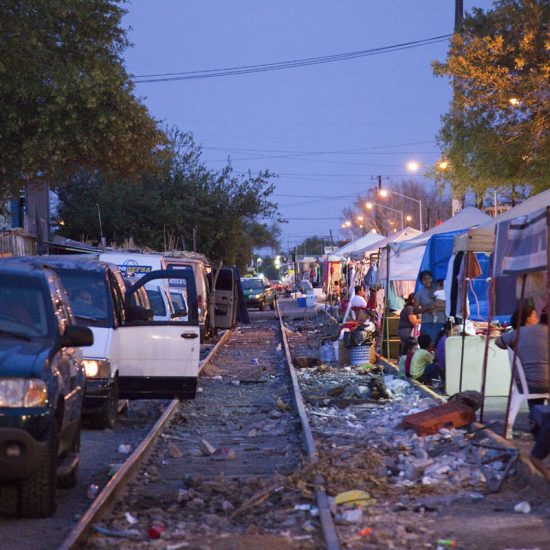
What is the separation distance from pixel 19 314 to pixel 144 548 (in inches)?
94.5

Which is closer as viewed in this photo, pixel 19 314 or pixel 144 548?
pixel 144 548

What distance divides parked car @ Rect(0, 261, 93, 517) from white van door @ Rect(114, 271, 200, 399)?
11.3 ft

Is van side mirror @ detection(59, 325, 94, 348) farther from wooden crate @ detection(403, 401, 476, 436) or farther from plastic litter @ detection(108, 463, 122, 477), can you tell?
wooden crate @ detection(403, 401, 476, 436)

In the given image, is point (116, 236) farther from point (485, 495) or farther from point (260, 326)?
point (485, 495)

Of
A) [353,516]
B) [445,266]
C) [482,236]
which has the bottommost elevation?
[353,516]

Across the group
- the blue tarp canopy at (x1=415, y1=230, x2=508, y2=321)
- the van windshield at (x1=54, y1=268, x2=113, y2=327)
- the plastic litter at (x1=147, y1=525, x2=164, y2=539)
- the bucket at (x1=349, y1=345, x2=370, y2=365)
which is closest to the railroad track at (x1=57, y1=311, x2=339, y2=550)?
the plastic litter at (x1=147, y1=525, x2=164, y2=539)

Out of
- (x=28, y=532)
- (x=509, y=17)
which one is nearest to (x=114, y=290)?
(x=28, y=532)

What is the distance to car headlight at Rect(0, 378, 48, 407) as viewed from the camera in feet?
23.2

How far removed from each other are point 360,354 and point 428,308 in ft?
11.1

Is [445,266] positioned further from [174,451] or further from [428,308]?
[174,451]

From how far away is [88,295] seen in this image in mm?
13047

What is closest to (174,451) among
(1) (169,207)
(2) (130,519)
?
(2) (130,519)

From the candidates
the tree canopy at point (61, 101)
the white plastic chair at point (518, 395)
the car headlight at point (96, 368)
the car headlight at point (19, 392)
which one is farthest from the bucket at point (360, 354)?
the car headlight at point (19, 392)

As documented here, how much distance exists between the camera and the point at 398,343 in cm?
2291
